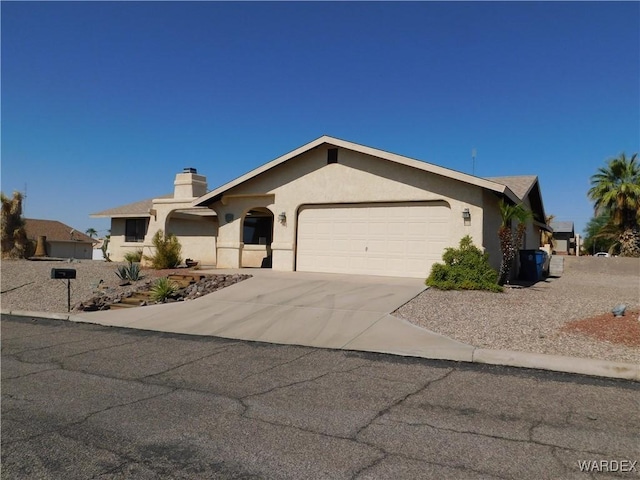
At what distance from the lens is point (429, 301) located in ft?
38.3

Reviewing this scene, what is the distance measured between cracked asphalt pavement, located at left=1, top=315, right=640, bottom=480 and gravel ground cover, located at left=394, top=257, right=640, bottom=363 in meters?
1.23

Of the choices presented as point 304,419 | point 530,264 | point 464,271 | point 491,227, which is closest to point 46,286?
point 464,271

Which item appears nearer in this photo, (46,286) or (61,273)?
(61,273)

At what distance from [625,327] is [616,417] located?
4.37 metres

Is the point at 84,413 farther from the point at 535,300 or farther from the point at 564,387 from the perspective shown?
the point at 535,300

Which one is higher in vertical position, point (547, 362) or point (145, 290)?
point (145, 290)

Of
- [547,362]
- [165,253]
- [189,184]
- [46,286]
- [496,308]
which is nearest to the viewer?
[547,362]

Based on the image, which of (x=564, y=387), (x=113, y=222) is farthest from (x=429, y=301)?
(x=113, y=222)

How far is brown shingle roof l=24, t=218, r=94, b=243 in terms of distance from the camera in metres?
53.2

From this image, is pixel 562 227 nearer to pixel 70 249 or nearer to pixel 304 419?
pixel 304 419

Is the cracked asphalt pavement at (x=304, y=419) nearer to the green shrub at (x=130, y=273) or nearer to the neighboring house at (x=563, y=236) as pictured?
the green shrub at (x=130, y=273)

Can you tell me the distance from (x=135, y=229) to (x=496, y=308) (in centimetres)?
2436

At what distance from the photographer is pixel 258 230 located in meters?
25.8

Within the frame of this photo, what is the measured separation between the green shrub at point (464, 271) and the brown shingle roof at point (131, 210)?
62.0ft
